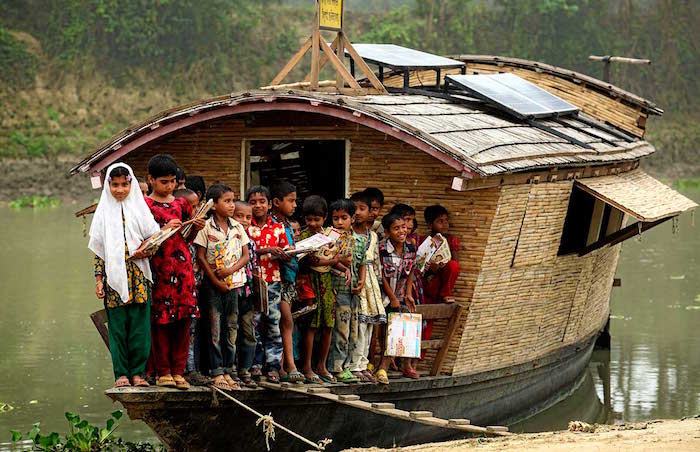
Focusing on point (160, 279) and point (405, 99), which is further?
point (405, 99)

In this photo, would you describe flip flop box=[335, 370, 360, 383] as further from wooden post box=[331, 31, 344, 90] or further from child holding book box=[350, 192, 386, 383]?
wooden post box=[331, 31, 344, 90]

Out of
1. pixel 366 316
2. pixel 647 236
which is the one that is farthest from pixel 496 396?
pixel 647 236

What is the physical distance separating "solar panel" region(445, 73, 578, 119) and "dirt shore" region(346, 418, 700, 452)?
313 centimetres

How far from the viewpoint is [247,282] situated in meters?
6.91

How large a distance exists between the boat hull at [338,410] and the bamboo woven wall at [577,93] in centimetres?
333

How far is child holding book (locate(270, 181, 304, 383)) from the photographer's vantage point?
283 inches

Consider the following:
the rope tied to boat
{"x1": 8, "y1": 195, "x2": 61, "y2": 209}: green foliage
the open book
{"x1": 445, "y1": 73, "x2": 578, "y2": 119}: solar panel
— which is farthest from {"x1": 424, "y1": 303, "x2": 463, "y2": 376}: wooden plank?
{"x1": 8, "y1": 195, "x2": 61, "y2": 209}: green foliage

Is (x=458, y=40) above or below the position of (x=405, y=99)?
above

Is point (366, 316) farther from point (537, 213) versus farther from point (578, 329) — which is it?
point (578, 329)

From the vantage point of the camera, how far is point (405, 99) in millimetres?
9195

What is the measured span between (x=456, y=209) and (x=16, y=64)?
25.5 m

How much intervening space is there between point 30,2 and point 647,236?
787 inches

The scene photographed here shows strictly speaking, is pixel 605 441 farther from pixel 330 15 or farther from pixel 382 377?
pixel 330 15

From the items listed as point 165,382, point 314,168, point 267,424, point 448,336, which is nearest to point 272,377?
point 267,424
